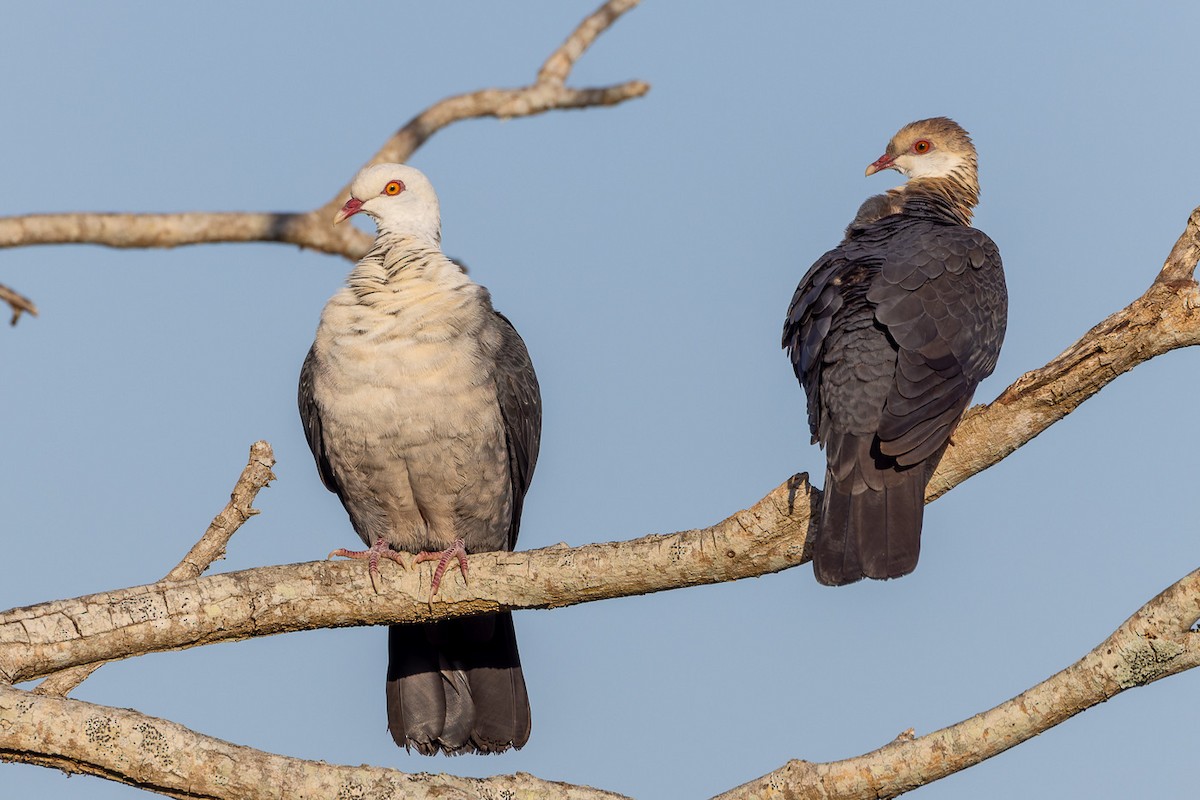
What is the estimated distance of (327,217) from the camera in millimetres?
4434

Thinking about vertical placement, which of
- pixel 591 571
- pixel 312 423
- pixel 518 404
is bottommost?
pixel 591 571

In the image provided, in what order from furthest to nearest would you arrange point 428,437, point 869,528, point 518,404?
point 518,404 < point 428,437 < point 869,528

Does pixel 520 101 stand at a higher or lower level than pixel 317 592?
higher

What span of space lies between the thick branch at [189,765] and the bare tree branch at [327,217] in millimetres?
1370

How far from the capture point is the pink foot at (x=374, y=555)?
17.1 feet

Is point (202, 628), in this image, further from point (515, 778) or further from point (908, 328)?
point (908, 328)

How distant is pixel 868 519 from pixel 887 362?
0.77 meters

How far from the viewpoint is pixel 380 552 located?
567 cm

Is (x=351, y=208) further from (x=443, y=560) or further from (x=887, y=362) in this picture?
(x=887, y=362)

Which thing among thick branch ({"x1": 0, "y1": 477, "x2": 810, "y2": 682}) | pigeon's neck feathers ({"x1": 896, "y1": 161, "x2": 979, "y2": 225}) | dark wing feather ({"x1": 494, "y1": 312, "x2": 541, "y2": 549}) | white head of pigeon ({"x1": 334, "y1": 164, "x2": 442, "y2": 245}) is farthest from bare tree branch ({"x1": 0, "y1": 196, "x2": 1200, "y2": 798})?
pigeon's neck feathers ({"x1": 896, "y1": 161, "x2": 979, "y2": 225})

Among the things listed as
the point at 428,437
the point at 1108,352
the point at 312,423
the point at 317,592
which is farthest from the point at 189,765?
the point at 1108,352

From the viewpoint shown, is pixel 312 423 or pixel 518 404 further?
pixel 312 423

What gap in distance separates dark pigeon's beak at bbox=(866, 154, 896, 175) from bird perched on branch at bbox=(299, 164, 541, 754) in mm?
2474

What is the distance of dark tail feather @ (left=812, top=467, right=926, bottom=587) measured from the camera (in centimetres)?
486
